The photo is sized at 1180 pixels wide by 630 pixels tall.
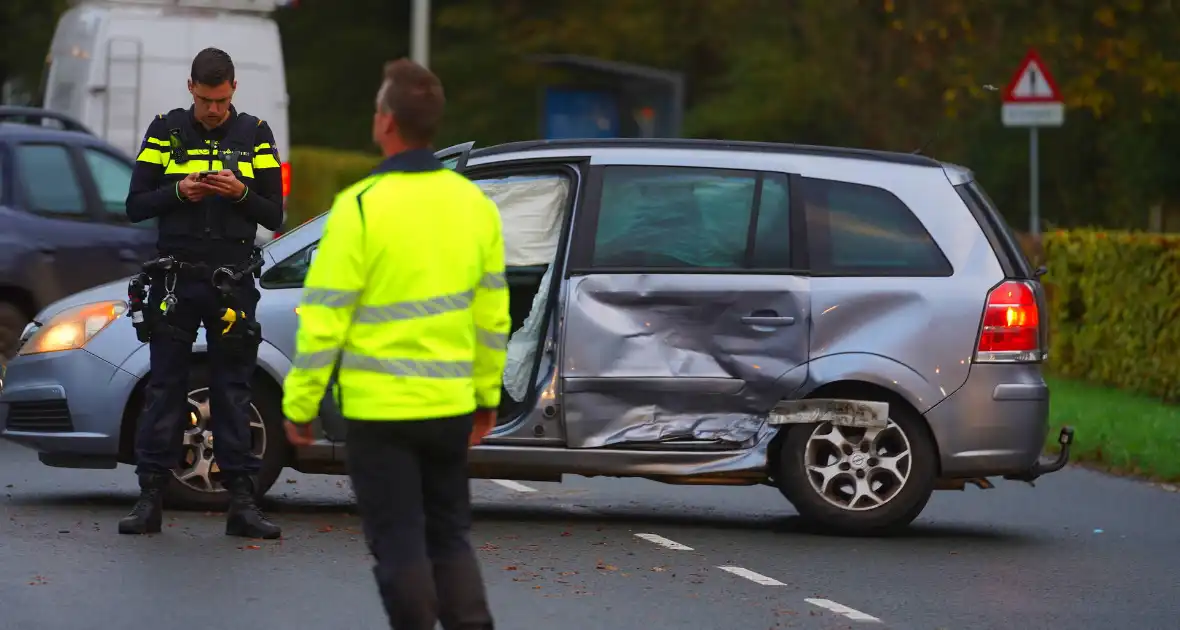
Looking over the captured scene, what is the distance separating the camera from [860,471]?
380 inches

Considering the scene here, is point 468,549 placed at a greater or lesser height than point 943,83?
lesser

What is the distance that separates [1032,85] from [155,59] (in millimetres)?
7584

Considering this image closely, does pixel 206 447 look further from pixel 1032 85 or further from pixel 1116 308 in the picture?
pixel 1032 85

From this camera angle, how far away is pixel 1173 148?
27.7 metres

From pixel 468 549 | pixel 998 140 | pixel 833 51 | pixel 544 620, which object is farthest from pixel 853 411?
pixel 833 51

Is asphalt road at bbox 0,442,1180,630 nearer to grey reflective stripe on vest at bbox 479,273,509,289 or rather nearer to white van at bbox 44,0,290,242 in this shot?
grey reflective stripe on vest at bbox 479,273,509,289

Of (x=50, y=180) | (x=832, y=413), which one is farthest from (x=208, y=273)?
(x=50, y=180)

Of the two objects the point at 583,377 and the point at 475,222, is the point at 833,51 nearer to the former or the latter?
the point at 583,377

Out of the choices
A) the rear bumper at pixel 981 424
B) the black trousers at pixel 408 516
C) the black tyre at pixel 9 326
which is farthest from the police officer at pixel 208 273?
the black tyre at pixel 9 326

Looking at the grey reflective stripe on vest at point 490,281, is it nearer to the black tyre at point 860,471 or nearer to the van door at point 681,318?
the van door at point 681,318

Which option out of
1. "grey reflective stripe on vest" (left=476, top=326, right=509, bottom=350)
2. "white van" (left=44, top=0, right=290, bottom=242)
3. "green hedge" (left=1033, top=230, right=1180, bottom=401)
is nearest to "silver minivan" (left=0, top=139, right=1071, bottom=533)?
"grey reflective stripe on vest" (left=476, top=326, right=509, bottom=350)

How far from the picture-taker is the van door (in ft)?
31.1

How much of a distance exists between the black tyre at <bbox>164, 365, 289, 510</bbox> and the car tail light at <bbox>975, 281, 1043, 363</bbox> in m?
3.03

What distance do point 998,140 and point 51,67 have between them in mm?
14130
